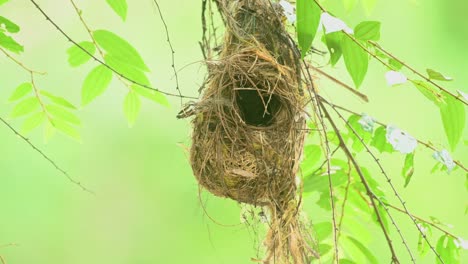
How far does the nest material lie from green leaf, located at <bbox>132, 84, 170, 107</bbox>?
3.2 inches

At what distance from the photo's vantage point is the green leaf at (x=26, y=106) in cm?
164

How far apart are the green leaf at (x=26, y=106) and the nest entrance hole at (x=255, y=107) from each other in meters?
0.46

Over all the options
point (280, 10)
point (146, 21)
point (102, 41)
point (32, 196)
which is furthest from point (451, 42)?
point (102, 41)

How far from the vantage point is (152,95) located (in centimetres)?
157

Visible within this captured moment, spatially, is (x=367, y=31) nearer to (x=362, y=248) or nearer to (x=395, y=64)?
(x=395, y=64)

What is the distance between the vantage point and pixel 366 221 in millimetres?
1727

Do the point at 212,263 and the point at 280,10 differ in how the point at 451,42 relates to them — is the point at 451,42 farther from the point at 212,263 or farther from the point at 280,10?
the point at 280,10

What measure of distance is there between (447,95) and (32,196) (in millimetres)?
2706

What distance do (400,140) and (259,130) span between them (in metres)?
0.30

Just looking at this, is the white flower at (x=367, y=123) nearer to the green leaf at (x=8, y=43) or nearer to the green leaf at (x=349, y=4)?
the green leaf at (x=349, y=4)

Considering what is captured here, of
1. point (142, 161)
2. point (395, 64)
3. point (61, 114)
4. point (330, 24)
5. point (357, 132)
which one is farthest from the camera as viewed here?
point (142, 161)

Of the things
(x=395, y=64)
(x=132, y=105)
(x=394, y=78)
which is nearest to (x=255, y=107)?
(x=132, y=105)

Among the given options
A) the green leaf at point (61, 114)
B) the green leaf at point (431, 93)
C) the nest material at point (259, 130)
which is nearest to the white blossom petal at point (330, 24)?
the green leaf at point (431, 93)

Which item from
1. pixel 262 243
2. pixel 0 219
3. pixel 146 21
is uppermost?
pixel 262 243
